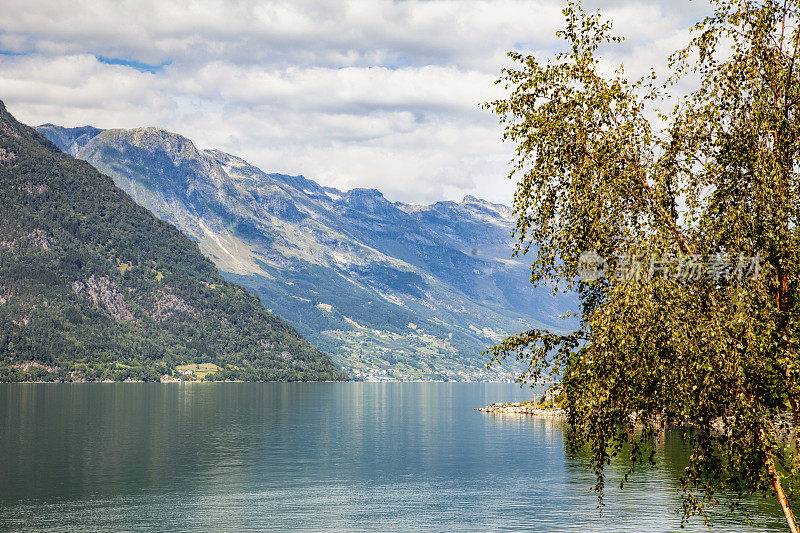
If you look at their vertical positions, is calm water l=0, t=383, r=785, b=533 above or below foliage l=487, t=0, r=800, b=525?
below

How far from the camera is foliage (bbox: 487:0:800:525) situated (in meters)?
24.7

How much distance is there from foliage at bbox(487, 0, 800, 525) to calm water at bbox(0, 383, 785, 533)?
42.8 meters

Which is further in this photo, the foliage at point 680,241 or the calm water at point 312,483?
the calm water at point 312,483

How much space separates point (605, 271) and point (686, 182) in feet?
16.0

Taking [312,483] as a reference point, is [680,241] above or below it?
above

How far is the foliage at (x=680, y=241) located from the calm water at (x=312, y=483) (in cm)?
4279

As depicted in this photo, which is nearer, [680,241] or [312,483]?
[680,241]

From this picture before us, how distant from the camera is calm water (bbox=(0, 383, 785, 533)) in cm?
6988

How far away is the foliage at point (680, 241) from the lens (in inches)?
971

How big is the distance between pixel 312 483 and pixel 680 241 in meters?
75.4

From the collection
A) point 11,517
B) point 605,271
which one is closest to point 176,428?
point 11,517

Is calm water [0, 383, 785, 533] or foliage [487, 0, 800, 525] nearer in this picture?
foliage [487, 0, 800, 525]

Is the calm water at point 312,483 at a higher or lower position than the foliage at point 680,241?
lower

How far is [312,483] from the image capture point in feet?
309
